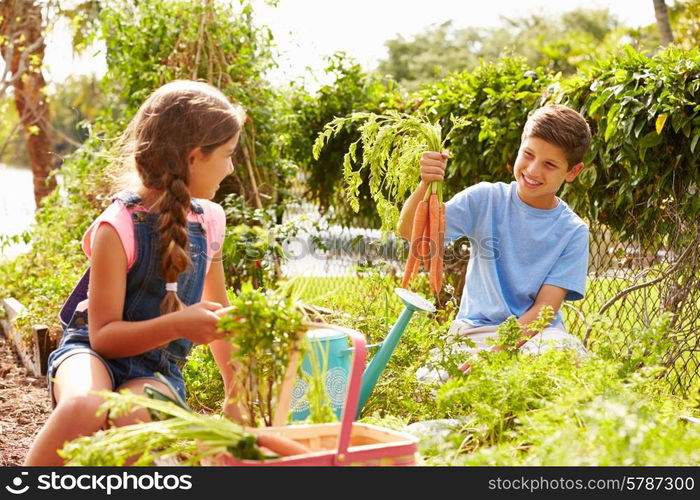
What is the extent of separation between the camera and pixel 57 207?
275 inches

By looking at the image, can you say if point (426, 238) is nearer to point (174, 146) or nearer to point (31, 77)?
point (174, 146)

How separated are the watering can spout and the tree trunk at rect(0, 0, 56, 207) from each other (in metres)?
7.91

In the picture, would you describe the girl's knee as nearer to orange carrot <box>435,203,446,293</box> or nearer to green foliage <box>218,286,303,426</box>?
green foliage <box>218,286,303,426</box>

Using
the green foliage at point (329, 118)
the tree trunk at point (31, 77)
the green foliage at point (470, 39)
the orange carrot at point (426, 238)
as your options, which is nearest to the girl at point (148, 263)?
the orange carrot at point (426, 238)

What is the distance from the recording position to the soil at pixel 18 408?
3523 mm

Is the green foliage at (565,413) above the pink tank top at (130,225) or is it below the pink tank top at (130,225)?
below

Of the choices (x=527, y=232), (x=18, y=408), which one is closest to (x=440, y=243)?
(x=527, y=232)

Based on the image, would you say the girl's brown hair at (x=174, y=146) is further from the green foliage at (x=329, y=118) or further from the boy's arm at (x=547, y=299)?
the green foliage at (x=329, y=118)

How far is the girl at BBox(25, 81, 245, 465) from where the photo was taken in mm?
2027

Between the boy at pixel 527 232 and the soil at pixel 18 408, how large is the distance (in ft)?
6.35

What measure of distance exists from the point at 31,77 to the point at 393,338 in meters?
9.58

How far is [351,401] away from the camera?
1.59m
